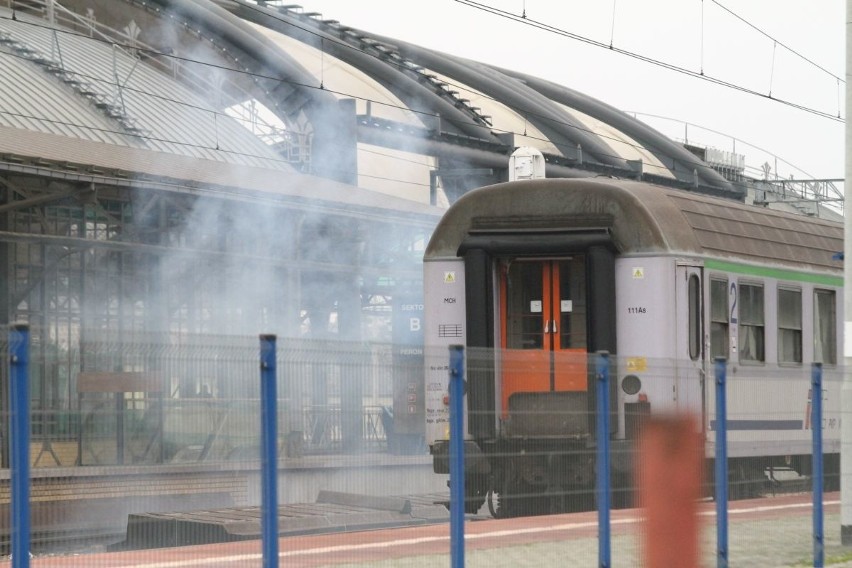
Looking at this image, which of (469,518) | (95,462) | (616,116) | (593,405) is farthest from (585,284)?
(616,116)

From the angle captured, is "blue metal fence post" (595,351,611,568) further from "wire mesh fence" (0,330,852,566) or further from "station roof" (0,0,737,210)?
"station roof" (0,0,737,210)

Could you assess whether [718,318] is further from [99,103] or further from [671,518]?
[99,103]

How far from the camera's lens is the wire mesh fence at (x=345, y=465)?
20.6ft

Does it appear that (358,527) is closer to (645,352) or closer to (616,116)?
(645,352)

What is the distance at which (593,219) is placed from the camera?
13.9 metres

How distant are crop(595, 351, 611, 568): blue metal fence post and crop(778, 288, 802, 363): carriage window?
22.9ft

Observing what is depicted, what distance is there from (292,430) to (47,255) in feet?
56.4

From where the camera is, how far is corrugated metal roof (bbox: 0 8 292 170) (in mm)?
27297

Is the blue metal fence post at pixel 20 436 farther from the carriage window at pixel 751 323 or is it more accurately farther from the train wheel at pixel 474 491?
the carriage window at pixel 751 323

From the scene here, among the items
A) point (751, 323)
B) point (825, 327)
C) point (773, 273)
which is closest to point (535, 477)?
point (751, 323)

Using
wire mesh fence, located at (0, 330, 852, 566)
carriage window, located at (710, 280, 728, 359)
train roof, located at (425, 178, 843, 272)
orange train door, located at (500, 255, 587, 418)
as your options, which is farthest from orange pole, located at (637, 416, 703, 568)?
carriage window, located at (710, 280, 728, 359)

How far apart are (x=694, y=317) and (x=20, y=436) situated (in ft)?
29.3

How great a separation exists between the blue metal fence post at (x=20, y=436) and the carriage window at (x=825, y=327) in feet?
38.6

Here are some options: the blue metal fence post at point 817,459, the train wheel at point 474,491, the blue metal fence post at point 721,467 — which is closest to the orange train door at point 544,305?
the blue metal fence post at point 817,459
